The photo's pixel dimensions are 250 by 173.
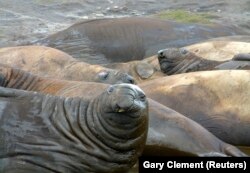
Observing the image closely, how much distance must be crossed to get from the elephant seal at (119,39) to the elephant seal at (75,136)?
4.94 meters

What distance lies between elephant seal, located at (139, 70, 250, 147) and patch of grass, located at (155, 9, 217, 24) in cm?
506

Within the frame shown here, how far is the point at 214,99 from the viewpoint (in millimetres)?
7395

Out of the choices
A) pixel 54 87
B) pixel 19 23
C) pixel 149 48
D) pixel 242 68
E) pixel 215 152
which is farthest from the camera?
pixel 19 23

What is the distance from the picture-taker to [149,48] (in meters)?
10.8

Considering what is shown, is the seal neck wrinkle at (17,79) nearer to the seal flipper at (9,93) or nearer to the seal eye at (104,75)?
the seal eye at (104,75)

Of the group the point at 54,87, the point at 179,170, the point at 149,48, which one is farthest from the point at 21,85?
the point at 149,48

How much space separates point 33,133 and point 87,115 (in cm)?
36

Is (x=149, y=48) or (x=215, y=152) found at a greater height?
(x=149, y=48)

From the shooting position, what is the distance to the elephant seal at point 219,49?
9.39m

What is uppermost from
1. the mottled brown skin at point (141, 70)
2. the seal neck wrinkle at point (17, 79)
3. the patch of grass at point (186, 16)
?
the patch of grass at point (186, 16)

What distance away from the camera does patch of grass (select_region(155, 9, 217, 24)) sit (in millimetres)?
12703

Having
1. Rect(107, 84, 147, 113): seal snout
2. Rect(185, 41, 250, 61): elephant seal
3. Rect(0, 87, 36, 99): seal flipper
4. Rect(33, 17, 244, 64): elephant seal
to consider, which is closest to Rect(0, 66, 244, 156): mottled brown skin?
Rect(0, 87, 36, 99): seal flipper

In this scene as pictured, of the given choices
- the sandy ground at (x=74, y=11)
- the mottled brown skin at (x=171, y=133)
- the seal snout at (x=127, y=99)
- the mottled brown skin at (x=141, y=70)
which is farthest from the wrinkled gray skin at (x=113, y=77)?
the sandy ground at (x=74, y=11)

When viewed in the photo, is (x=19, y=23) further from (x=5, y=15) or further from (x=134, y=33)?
(x=134, y=33)
